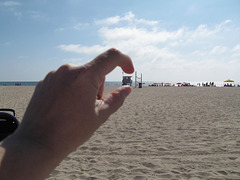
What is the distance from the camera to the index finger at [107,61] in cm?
71

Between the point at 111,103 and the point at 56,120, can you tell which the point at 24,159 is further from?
the point at 111,103

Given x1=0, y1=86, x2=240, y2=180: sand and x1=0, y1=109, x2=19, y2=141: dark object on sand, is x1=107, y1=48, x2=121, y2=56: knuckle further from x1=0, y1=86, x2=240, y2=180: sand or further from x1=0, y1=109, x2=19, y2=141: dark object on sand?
x1=0, y1=86, x2=240, y2=180: sand

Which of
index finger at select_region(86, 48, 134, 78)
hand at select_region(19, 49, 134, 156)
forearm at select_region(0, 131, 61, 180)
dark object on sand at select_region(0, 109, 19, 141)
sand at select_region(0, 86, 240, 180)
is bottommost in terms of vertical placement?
sand at select_region(0, 86, 240, 180)

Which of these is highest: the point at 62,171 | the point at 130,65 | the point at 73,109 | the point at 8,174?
the point at 130,65

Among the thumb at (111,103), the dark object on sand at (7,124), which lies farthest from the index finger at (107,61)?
the dark object on sand at (7,124)

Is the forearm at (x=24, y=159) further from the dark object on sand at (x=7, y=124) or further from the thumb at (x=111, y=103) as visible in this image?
the dark object on sand at (x=7, y=124)

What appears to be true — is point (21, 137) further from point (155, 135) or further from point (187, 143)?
point (155, 135)

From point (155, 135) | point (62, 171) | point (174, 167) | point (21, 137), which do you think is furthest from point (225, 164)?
point (21, 137)

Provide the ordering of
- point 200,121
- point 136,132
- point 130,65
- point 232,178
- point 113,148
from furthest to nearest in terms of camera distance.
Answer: point 200,121 < point 136,132 < point 113,148 < point 232,178 < point 130,65

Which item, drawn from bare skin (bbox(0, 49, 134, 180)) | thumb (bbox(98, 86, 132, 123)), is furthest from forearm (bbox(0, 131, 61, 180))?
thumb (bbox(98, 86, 132, 123))

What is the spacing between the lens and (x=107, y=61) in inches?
29.0

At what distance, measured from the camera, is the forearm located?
53 centimetres

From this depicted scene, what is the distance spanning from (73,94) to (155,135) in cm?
516

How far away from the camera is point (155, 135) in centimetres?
547
